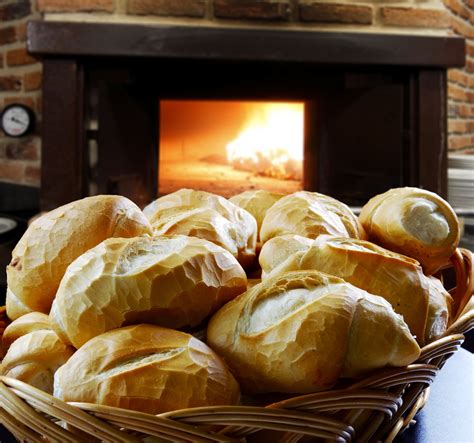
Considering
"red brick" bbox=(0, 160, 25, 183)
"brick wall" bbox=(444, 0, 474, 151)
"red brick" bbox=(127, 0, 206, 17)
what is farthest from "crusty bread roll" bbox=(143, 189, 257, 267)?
"brick wall" bbox=(444, 0, 474, 151)

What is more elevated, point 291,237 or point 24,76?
point 24,76

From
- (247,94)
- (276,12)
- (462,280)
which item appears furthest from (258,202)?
(247,94)

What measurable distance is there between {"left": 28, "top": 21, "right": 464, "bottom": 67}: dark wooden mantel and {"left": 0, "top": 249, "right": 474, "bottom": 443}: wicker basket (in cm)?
166

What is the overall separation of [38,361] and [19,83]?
2.20m

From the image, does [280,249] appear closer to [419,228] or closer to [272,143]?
[419,228]

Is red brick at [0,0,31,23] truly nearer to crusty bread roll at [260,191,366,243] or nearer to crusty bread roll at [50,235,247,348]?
crusty bread roll at [260,191,366,243]

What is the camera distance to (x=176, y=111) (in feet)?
9.76

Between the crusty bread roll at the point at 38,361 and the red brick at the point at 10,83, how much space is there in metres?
2.18

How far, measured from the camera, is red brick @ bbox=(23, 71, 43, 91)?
2512mm

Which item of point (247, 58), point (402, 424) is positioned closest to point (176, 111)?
point (247, 58)

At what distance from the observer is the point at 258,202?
94cm

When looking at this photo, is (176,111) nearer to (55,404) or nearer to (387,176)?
(387,176)

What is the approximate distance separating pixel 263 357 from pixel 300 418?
0.22ft

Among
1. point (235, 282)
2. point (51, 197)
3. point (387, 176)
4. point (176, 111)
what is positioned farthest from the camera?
point (176, 111)
